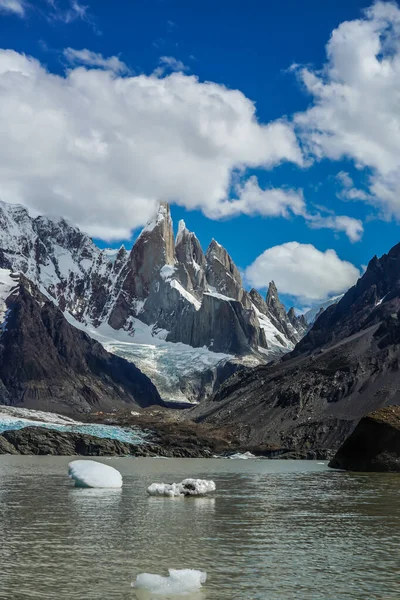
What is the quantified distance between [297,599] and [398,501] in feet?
93.9

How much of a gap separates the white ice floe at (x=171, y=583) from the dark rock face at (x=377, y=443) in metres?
66.7

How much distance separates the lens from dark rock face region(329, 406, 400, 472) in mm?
82438

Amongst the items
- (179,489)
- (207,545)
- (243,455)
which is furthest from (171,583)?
(243,455)

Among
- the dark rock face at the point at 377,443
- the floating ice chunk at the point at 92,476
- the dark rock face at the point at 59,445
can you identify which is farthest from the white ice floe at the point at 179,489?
the dark rock face at the point at 59,445

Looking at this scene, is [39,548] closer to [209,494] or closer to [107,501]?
[107,501]

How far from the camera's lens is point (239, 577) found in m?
21.0

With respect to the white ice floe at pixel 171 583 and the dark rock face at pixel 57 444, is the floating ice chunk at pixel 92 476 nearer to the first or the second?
the white ice floe at pixel 171 583

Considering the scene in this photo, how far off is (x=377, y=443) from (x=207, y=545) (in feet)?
203

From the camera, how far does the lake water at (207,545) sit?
19.6 meters

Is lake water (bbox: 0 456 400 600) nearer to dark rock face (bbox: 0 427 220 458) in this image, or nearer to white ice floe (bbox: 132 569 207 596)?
white ice floe (bbox: 132 569 207 596)

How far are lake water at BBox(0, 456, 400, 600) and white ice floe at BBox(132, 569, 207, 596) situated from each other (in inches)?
13.9

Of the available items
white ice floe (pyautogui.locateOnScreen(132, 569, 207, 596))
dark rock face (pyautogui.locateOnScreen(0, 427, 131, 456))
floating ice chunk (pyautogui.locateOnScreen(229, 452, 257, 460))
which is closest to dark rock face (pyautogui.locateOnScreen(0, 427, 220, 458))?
dark rock face (pyautogui.locateOnScreen(0, 427, 131, 456))

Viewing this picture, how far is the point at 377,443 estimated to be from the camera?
278 feet

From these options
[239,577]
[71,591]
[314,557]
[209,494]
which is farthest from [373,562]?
[209,494]
